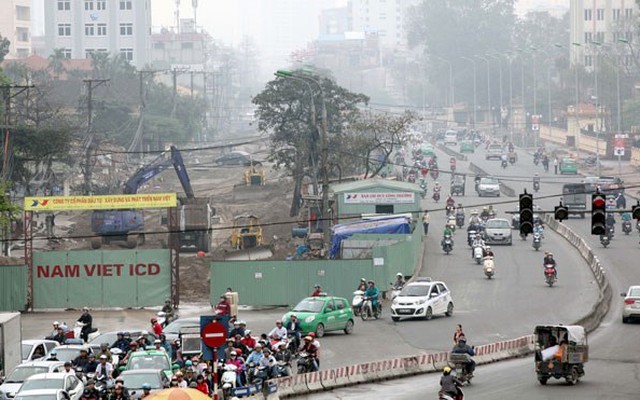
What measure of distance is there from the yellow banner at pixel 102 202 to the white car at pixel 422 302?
11.0 meters

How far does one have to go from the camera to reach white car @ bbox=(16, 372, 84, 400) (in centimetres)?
2631

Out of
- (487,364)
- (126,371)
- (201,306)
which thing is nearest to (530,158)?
(201,306)

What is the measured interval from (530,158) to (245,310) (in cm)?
8473

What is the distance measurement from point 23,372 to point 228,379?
4362 millimetres

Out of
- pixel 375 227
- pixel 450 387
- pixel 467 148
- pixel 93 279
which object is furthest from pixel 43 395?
pixel 467 148

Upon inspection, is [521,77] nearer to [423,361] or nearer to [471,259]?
[471,259]

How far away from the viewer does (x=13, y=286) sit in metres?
46.5

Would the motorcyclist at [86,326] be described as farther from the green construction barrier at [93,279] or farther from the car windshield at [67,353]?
the green construction barrier at [93,279]

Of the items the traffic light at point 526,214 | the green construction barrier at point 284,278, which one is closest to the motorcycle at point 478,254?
the green construction barrier at point 284,278

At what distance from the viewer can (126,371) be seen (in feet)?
92.0

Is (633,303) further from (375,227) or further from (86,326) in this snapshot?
(86,326)

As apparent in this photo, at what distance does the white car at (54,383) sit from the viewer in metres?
26.3

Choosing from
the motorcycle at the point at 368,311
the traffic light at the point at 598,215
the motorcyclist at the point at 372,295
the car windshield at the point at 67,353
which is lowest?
the motorcycle at the point at 368,311

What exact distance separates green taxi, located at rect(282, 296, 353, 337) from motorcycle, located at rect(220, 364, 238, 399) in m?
10.1
